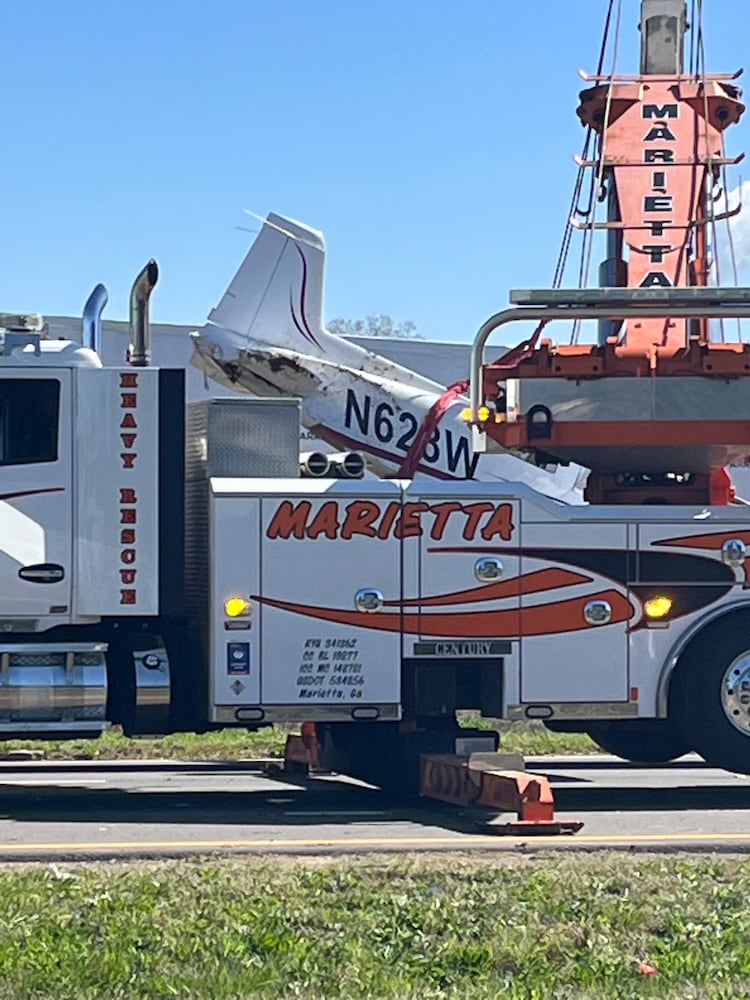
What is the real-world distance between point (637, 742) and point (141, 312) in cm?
502

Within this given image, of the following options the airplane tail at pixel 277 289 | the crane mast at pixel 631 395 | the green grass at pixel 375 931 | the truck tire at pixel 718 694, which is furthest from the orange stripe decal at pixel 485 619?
the airplane tail at pixel 277 289

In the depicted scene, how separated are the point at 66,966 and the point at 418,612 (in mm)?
5710

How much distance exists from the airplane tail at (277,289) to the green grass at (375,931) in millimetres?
10321

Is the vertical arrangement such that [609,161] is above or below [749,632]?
above

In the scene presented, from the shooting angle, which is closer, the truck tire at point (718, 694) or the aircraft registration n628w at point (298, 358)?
the truck tire at point (718, 694)

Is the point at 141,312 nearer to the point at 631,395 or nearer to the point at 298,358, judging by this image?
the point at 631,395

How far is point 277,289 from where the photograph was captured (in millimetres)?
18156

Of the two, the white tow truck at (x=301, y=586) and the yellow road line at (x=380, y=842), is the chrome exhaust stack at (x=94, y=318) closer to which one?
the white tow truck at (x=301, y=586)

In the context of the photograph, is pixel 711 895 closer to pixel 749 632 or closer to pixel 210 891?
pixel 210 891

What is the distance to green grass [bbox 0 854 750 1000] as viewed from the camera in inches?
239

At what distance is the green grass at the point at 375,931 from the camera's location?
19.9 feet

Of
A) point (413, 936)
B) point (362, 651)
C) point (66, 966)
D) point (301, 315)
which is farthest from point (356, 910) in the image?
point (301, 315)

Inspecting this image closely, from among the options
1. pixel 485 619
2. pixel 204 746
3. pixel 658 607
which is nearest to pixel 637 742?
pixel 658 607

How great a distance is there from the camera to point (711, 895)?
296 inches
